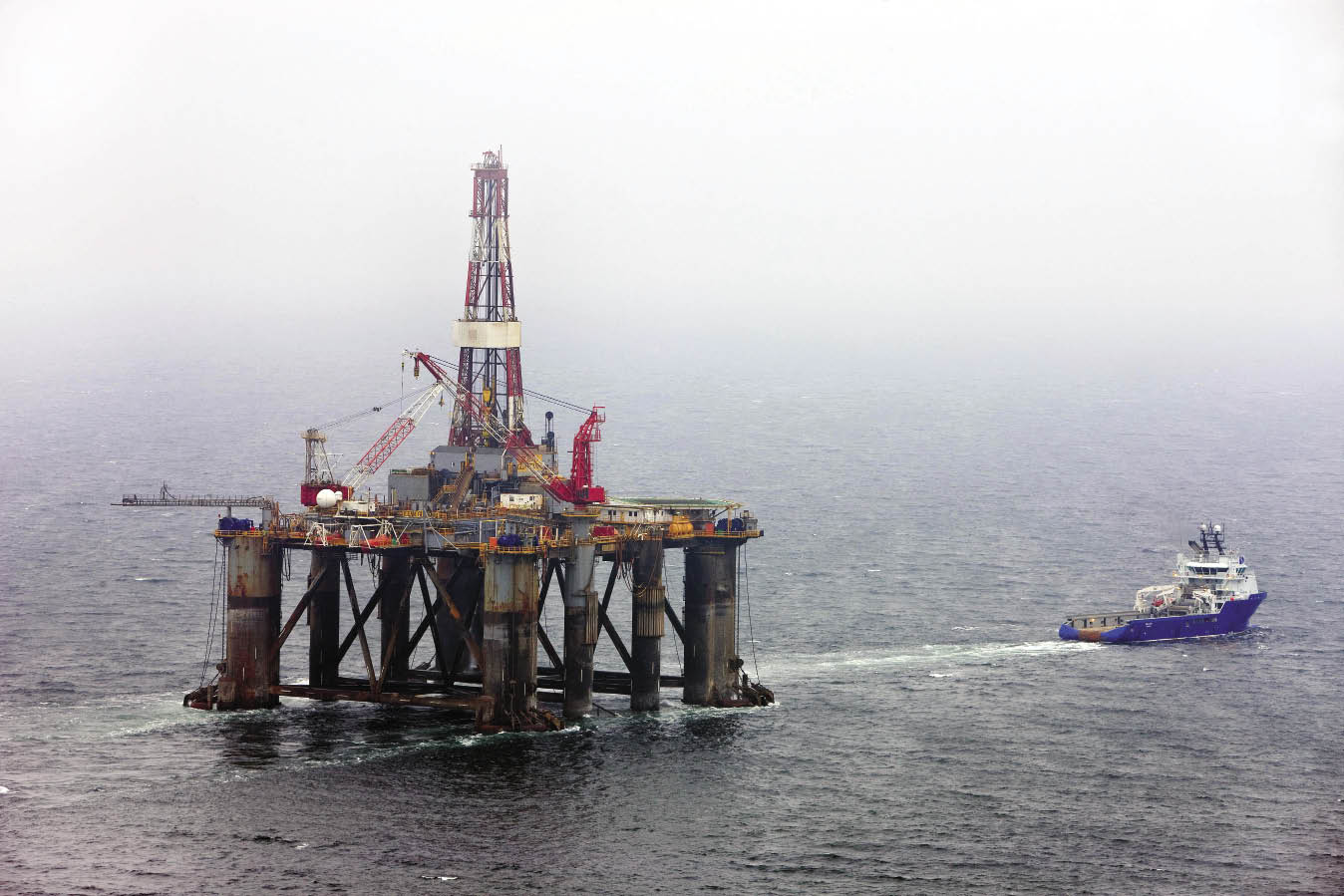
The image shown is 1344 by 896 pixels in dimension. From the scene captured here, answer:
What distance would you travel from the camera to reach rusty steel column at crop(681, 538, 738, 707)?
8662cm

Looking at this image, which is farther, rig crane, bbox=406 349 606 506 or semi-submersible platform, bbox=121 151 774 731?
rig crane, bbox=406 349 606 506

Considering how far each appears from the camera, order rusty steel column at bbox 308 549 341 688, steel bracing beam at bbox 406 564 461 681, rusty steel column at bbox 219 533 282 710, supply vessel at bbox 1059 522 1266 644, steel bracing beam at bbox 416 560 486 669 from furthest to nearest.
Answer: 1. supply vessel at bbox 1059 522 1266 644
2. steel bracing beam at bbox 406 564 461 681
3. rusty steel column at bbox 308 549 341 688
4. rusty steel column at bbox 219 533 282 710
5. steel bracing beam at bbox 416 560 486 669

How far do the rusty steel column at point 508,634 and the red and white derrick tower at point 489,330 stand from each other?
13454 mm

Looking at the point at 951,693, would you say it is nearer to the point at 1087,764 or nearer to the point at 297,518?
the point at 1087,764

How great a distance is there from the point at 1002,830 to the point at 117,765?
34.3 metres

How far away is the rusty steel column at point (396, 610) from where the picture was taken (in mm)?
87500

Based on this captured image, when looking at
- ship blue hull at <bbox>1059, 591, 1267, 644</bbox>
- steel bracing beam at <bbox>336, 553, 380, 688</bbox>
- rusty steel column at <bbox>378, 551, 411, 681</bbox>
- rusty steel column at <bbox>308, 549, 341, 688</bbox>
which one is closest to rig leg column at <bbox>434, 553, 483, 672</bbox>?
rusty steel column at <bbox>378, 551, 411, 681</bbox>

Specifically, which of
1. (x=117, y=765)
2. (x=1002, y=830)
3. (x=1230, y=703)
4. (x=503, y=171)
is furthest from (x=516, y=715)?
(x=1230, y=703)

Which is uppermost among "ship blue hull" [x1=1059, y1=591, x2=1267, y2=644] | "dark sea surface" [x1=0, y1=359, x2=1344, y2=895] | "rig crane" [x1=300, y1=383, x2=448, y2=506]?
"rig crane" [x1=300, y1=383, x2=448, y2=506]

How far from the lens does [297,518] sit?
8475 cm

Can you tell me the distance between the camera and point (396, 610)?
90875 mm

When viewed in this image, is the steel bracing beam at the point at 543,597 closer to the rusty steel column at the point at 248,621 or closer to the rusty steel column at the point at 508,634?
the rusty steel column at the point at 508,634

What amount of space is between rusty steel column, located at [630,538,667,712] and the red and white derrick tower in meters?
11.0

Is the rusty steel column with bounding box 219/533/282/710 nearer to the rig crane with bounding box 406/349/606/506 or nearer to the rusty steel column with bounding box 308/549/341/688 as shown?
the rusty steel column with bounding box 308/549/341/688
